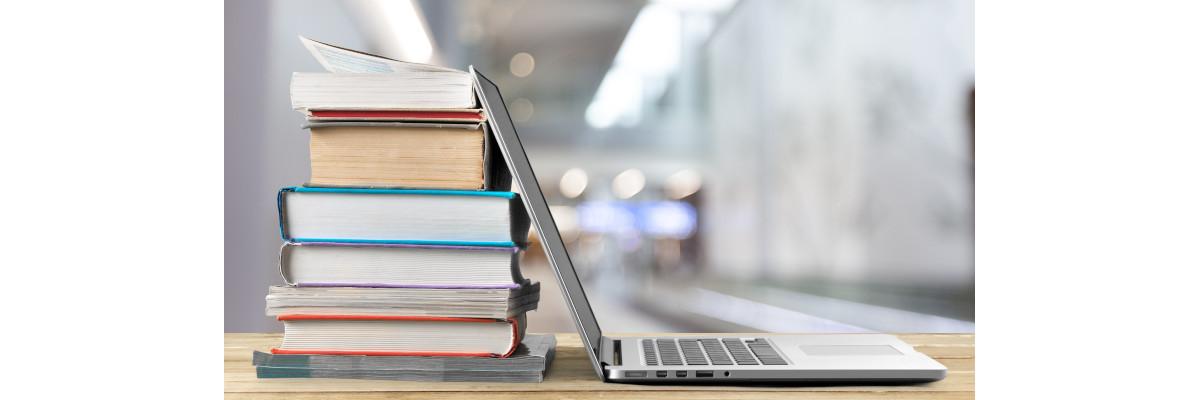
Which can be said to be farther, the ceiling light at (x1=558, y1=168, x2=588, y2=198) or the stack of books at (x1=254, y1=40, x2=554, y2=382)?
the ceiling light at (x1=558, y1=168, x2=588, y2=198)

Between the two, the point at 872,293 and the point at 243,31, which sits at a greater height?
the point at 243,31

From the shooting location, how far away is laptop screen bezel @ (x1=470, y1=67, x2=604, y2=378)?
94cm

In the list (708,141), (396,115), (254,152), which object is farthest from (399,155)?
(708,141)

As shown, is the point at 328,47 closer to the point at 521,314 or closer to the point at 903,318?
the point at 521,314

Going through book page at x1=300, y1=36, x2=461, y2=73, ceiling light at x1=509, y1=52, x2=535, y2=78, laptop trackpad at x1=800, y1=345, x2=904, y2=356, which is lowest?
laptop trackpad at x1=800, y1=345, x2=904, y2=356

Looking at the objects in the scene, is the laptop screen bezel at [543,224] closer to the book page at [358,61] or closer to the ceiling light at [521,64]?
the book page at [358,61]

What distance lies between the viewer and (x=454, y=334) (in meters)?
0.99

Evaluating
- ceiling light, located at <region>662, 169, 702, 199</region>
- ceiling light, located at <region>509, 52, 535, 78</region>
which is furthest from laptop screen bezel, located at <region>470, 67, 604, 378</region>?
ceiling light, located at <region>662, 169, 702, 199</region>

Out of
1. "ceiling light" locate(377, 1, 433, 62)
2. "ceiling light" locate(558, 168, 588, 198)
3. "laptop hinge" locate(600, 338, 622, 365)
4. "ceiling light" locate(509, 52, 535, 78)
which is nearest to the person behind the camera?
"laptop hinge" locate(600, 338, 622, 365)

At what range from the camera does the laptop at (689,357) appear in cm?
95

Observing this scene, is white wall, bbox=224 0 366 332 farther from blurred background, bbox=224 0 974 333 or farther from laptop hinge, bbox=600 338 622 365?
laptop hinge, bbox=600 338 622 365

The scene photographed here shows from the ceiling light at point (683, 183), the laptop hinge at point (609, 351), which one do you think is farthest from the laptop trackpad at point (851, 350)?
the ceiling light at point (683, 183)
